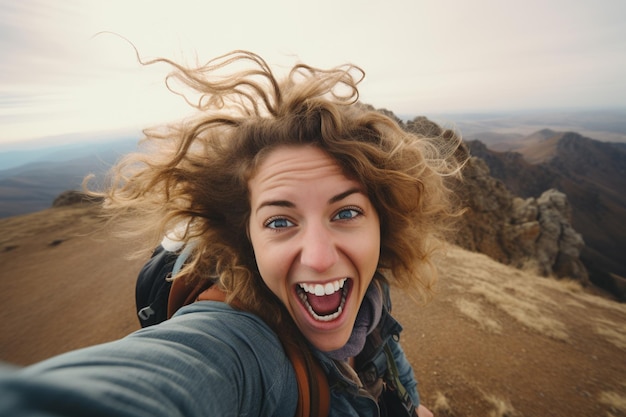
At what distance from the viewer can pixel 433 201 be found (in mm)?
2510

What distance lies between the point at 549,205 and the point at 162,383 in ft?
97.8

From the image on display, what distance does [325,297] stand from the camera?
1.73 meters

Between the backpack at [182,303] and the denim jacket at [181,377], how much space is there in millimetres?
58

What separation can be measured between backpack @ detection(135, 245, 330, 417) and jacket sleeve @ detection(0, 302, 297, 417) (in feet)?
0.21

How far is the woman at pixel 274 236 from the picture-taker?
3.38 ft

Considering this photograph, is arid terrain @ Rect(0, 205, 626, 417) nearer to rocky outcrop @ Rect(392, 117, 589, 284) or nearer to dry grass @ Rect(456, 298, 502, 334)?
dry grass @ Rect(456, 298, 502, 334)

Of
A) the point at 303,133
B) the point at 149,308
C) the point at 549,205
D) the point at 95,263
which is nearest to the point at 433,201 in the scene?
the point at 303,133

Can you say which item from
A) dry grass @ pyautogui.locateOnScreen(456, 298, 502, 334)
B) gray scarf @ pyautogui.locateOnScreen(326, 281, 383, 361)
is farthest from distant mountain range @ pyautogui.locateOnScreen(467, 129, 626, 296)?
gray scarf @ pyautogui.locateOnScreen(326, 281, 383, 361)

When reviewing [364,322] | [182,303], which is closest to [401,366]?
[364,322]

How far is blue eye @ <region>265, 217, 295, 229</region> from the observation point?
1641 mm

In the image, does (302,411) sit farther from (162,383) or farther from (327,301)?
(162,383)

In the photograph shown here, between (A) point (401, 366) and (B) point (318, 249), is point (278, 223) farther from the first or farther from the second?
(A) point (401, 366)

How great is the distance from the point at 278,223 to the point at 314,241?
0.27 m

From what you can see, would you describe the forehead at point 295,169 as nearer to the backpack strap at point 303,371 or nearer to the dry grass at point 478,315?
the backpack strap at point 303,371
